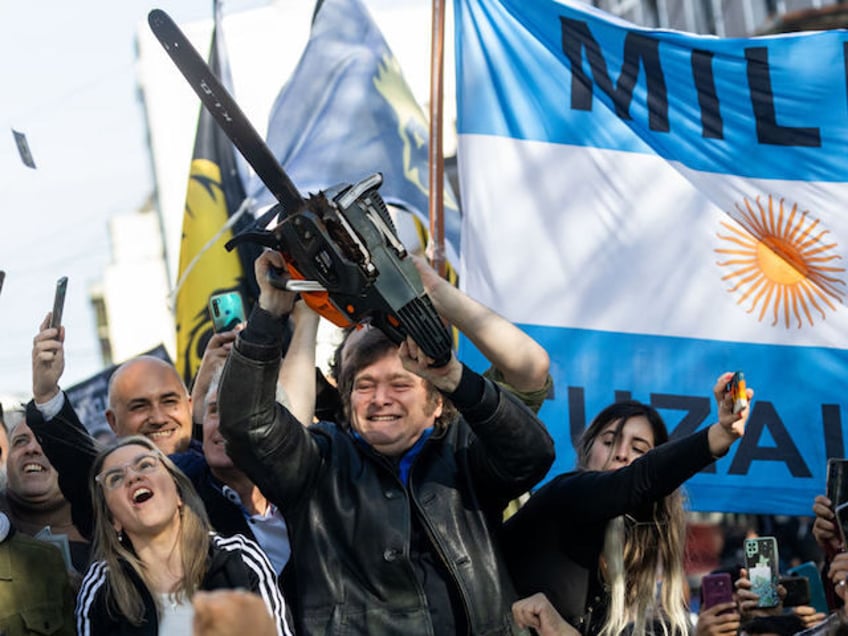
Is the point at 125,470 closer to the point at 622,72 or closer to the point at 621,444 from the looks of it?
the point at 621,444

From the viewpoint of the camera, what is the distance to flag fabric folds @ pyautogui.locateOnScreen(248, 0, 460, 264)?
9023 millimetres

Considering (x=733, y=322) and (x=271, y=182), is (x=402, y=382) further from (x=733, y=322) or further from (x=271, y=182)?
(x=733, y=322)

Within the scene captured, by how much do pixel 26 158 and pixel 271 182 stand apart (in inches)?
92.0

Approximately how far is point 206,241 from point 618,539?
5.10m

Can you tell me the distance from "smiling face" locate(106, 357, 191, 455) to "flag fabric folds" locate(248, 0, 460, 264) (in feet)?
10.3

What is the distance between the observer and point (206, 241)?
935 cm

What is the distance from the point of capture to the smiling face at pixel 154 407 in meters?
5.93

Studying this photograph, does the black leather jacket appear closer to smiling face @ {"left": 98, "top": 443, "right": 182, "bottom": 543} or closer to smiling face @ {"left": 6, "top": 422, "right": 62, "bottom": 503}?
smiling face @ {"left": 98, "top": 443, "right": 182, "bottom": 543}

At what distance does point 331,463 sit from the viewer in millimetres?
4480

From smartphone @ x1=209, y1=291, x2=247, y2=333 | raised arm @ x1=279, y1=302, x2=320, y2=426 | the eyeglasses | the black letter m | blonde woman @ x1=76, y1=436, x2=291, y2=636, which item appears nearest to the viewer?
blonde woman @ x1=76, y1=436, x2=291, y2=636

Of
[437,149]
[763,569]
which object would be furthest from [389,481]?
[437,149]

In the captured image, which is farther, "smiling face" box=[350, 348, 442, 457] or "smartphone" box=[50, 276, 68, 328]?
"smartphone" box=[50, 276, 68, 328]

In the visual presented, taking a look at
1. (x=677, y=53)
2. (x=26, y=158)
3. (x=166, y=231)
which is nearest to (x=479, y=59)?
(x=677, y=53)

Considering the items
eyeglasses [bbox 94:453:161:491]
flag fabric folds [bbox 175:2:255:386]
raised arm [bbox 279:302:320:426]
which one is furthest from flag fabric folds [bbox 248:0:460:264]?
eyeglasses [bbox 94:453:161:491]
